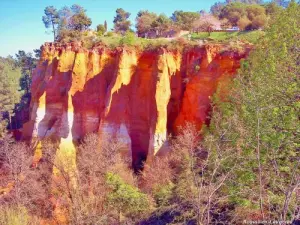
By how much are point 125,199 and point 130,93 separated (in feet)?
26.1

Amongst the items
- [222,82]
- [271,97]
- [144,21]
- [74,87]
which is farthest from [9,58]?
[271,97]

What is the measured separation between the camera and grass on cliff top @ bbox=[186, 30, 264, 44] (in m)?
17.5

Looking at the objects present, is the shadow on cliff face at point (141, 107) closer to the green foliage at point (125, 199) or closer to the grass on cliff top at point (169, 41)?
the grass on cliff top at point (169, 41)

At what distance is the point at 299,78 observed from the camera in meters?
8.83

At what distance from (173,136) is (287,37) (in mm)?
9023

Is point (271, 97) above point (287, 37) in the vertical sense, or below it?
below

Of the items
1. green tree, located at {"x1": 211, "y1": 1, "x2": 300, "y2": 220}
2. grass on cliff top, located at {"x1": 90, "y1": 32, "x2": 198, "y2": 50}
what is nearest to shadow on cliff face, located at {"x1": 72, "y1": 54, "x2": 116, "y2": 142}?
grass on cliff top, located at {"x1": 90, "y1": 32, "x2": 198, "y2": 50}

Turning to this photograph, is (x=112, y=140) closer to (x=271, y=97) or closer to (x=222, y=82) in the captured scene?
(x=222, y=82)

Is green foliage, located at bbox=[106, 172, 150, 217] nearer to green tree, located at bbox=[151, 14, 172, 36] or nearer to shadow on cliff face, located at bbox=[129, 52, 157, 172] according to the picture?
shadow on cliff face, located at bbox=[129, 52, 157, 172]

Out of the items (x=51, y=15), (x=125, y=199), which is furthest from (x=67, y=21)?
(x=125, y=199)

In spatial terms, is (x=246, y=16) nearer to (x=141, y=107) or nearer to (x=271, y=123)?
(x=141, y=107)

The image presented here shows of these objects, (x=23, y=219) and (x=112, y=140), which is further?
(x=112, y=140)

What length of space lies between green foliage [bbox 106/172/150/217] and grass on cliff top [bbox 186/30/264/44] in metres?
10.00

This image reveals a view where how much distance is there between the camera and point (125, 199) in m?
12.1
